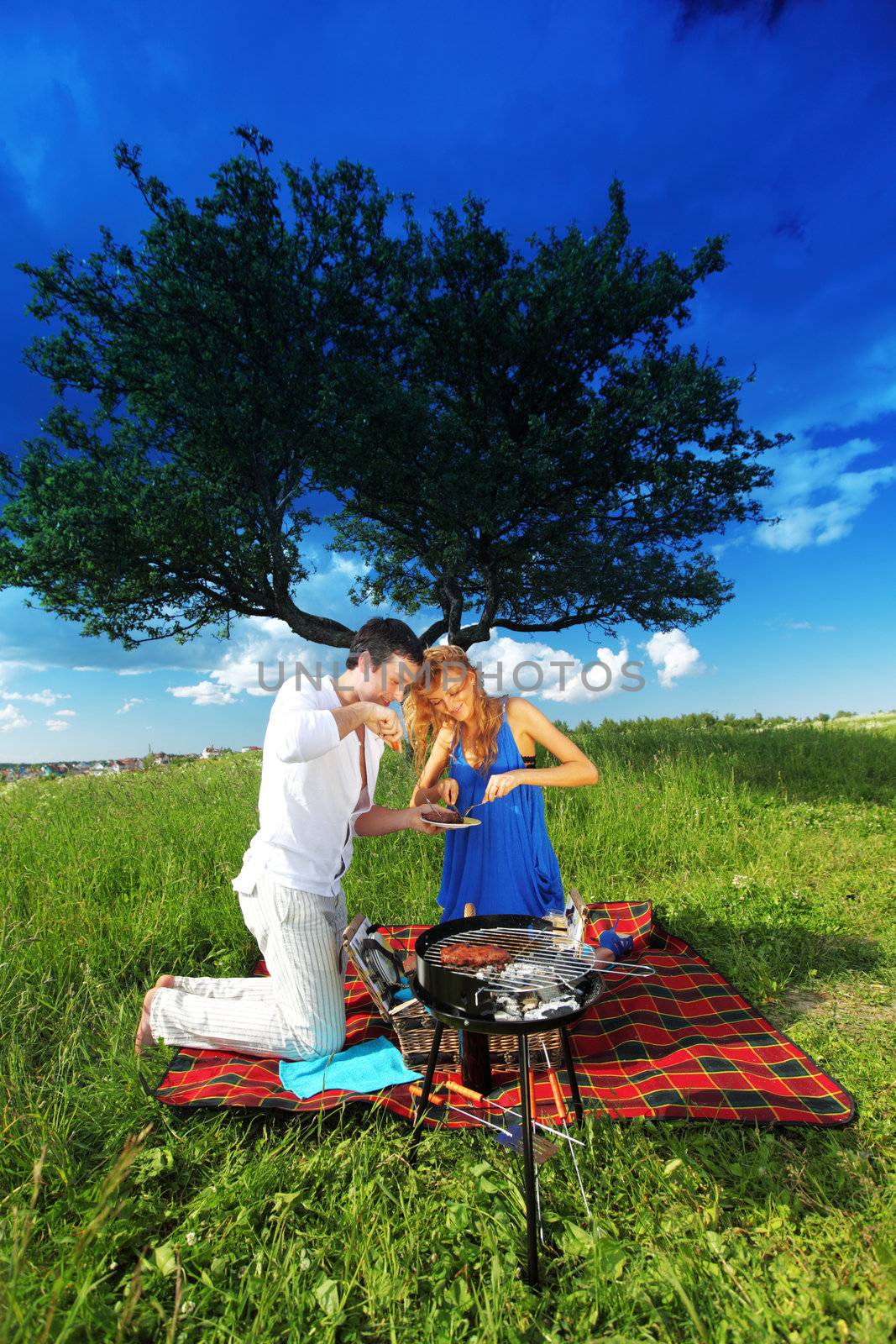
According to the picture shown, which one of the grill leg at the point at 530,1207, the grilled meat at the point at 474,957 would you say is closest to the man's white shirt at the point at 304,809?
the grilled meat at the point at 474,957

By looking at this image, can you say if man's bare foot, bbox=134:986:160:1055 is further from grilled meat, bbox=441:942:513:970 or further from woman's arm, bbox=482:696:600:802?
woman's arm, bbox=482:696:600:802

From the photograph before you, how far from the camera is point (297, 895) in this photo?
3.66 metres

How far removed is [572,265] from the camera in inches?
476

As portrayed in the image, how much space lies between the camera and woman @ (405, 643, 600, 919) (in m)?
4.34

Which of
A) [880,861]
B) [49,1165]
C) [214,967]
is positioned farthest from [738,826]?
[49,1165]

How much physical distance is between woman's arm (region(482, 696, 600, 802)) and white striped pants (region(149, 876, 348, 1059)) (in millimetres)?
1185

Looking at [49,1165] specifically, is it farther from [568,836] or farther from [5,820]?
[5,820]

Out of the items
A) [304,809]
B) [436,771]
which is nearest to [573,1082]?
[304,809]

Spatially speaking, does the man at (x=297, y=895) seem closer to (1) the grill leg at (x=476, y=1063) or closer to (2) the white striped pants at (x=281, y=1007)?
(2) the white striped pants at (x=281, y=1007)

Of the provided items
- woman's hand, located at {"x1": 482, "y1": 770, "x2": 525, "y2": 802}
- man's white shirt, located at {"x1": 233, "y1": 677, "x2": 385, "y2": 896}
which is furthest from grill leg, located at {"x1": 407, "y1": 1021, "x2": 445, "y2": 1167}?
woman's hand, located at {"x1": 482, "y1": 770, "x2": 525, "y2": 802}

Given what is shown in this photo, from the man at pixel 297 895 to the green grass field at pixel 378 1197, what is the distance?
388mm

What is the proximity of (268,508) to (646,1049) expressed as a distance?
36.2 feet

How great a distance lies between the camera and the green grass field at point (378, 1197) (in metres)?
2.22

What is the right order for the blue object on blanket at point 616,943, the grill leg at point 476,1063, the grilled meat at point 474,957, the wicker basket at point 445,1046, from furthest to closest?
the blue object on blanket at point 616,943
the wicker basket at point 445,1046
the grill leg at point 476,1063
the grilled meat at point 474,957
